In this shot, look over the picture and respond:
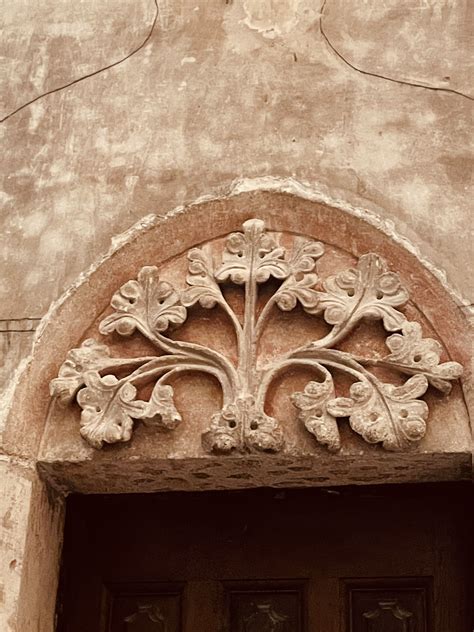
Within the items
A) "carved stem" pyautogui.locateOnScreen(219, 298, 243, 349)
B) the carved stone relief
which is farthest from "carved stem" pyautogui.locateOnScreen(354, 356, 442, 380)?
the carved stone relief

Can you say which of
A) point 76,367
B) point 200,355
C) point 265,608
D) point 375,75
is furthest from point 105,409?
point 375,75

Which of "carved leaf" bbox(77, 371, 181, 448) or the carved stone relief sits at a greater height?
"carved leaf" bbox(77, 371, 181, 448)

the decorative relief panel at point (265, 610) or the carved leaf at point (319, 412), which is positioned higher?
the carved leaf at point (319, 412)

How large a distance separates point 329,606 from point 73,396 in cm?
78

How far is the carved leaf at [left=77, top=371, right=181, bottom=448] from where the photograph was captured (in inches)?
119

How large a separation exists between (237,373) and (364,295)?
341 mm

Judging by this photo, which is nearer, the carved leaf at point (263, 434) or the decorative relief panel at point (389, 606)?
the carved leaf at point (263, 434)

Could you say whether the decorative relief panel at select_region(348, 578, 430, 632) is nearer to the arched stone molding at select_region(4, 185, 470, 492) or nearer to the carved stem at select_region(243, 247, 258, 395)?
the arched stone molding at select_region(4, 185, 470, 492)

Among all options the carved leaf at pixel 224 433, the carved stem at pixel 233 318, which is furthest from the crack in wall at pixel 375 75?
the carved leaf at pixel 224 433

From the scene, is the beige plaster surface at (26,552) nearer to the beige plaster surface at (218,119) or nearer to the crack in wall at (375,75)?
the beige plaster surface at (218,119)

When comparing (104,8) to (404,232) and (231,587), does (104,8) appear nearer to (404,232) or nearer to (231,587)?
(404,232)

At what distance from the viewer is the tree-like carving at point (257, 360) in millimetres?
2963

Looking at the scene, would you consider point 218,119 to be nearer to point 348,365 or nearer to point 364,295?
point 364,295

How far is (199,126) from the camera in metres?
3.35
